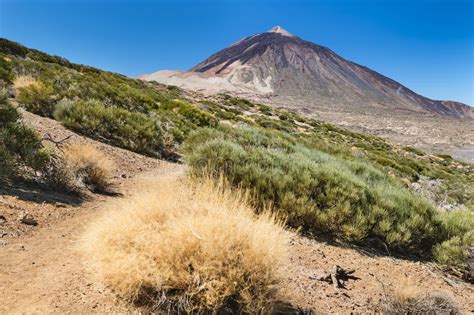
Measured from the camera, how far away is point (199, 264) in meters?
2.51

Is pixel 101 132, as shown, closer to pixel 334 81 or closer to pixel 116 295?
pixel 116 295

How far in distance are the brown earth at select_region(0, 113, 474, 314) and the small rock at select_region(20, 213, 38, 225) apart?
0.23 feet

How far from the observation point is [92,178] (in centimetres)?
579

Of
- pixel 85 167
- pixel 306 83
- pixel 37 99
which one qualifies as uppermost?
pixel 306 83

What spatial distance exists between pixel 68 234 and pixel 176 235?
6.51ft

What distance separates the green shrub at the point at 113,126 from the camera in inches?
337

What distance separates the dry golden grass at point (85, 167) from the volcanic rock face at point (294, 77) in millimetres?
86158

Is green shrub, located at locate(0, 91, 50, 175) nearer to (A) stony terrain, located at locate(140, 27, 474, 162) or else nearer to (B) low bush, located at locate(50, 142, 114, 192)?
(B) low bush, located at locate(50, 142, 114, 192)

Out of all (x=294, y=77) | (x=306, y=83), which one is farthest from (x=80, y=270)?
(x=294, y=77)

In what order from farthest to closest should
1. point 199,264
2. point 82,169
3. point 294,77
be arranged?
1. point 294,77
2. point 82,169
3. point 199,264

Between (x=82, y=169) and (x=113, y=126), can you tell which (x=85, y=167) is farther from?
(x=113, y=126)

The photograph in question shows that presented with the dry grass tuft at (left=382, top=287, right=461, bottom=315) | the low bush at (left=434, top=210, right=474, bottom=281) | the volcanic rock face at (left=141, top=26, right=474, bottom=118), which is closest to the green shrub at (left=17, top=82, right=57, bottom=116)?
the dry grass tuft at (left=382, top=287, right=461, bottom=315)

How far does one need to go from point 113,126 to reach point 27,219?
219 inches

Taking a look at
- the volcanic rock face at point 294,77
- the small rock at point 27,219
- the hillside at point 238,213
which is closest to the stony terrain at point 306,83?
the volcanic rock face at point 294,77
